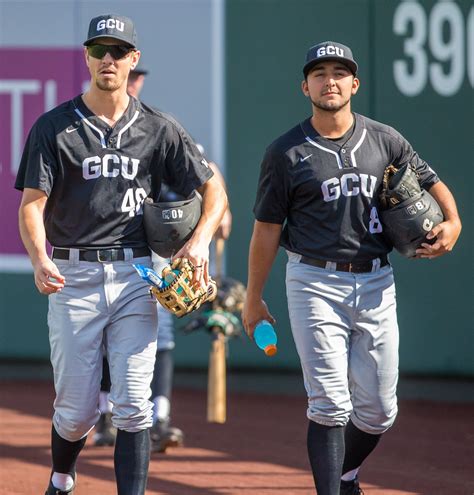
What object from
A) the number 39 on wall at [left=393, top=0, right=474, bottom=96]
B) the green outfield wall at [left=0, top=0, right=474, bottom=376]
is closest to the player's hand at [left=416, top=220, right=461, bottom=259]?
the green outfield wall at [left=0, top=0, right=474, bottom=376]

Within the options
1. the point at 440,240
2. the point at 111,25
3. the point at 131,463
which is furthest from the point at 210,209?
the point at 131,463

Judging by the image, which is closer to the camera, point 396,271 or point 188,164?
point 188,164

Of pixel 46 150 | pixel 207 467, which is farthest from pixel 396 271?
pixel 46 150

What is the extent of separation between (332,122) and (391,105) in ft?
13.2

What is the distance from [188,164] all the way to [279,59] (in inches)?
167

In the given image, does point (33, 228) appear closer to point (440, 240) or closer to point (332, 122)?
point (332, 122)

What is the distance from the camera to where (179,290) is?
4.91 meters

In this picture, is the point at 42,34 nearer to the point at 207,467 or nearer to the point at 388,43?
the point at 388,43

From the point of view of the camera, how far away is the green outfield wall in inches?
358

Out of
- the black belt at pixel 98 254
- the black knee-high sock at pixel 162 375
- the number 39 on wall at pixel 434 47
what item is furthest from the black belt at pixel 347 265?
the number 39 on wall at pixel 434 47

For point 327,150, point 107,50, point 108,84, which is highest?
point 107,50

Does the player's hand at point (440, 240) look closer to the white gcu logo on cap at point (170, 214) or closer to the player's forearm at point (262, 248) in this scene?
the player's forearm at point (262, 248)

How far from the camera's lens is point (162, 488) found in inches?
239

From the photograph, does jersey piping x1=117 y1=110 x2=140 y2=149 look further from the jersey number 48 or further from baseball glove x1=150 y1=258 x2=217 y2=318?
baseball glove x1=150 y1=258 x2=217 y2=318
